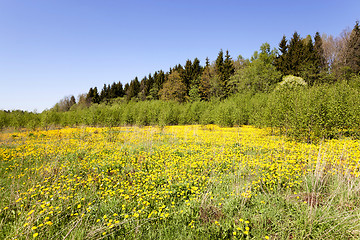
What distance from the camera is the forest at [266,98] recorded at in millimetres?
10234

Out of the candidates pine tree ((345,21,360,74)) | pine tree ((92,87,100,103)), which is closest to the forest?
pine tree ((345,21,360,74))

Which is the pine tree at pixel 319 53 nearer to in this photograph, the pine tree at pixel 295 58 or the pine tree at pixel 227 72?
the pine tree at pixel 295 58

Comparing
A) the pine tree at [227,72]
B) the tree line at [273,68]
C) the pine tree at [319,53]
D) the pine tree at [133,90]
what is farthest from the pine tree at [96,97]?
the pine tree at [319,53]

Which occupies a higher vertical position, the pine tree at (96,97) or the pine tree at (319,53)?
the pine tree at (319,53)

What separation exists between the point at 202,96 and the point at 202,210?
125 ft

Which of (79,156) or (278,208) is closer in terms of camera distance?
(278,208)

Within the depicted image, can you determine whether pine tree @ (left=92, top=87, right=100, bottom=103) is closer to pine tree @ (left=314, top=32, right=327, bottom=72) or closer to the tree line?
the tree line

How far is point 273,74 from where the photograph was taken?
30.2 m

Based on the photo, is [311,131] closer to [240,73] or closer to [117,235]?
[117,235]

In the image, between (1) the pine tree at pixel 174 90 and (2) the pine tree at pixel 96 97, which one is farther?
(2) the pine tree at pixel 96 97

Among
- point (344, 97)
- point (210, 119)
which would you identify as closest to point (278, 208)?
point (344, 97)

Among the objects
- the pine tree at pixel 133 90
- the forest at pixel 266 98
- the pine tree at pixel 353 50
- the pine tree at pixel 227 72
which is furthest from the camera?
the pine tree at pixel 133 90

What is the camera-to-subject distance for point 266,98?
20750 mm

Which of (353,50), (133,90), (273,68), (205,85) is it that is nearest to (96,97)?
(133,90)
